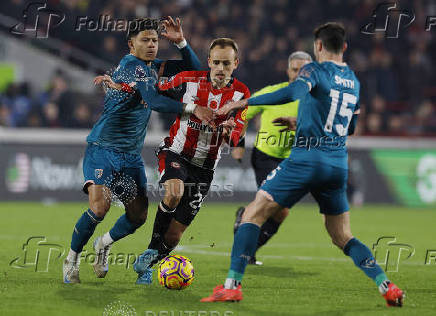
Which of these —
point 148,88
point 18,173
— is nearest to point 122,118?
point 148,88

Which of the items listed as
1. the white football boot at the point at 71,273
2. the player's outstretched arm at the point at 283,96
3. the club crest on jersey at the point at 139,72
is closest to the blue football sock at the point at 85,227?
the white football boot at the point at 71,273

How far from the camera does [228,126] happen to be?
684 centimetres

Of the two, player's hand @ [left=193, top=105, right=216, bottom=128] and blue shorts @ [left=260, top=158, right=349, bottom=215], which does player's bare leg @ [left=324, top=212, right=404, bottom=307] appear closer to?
blue shorts @ [left=260, top=158, right=349, bottom=215]

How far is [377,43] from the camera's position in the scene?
2175 cm

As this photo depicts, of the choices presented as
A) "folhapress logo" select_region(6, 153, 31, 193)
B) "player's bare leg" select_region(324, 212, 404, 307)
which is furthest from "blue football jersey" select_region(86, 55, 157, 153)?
"folhapress logo" select_region(6, 153, 31, 193)

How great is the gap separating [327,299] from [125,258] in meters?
3.25

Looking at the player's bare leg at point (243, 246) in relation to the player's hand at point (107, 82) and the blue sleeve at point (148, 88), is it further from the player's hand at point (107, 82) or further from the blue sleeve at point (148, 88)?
the player's hand at point (107, 82)

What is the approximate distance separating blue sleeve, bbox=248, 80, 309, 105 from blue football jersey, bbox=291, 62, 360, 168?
0.22 meters

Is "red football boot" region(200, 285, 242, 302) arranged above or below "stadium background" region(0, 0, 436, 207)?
below

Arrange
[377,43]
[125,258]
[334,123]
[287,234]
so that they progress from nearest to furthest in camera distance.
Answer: [334,123], [125,258], [287,234], [377,43]

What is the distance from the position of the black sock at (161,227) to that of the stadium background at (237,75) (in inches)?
324

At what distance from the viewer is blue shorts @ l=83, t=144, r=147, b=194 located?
7.12 meters

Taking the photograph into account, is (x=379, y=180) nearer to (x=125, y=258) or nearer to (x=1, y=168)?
(x=1, y=168)

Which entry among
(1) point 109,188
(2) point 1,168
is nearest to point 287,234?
(1) point 109,188
